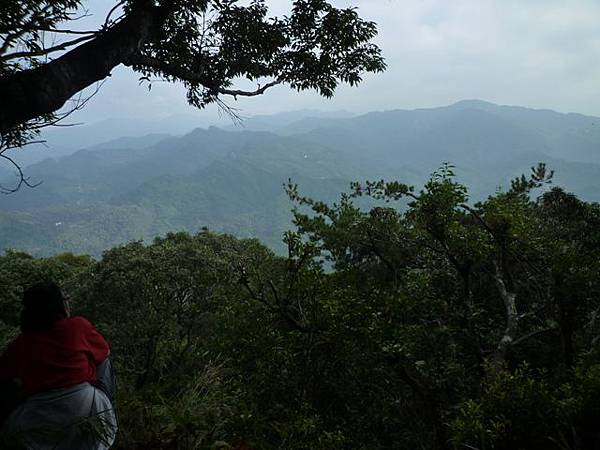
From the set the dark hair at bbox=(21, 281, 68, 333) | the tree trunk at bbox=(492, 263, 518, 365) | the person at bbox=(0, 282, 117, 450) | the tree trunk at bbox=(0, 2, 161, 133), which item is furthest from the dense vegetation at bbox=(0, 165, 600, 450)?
the tree trunk at bbox=(0, 2, 161, 133)

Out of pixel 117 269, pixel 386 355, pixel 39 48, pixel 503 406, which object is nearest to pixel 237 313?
pixel 386 355

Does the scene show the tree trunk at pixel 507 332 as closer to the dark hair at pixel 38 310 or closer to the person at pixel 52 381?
the person at pixel 52 381

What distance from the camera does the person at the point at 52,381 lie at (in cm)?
223

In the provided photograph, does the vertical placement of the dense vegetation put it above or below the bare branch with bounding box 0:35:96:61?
below

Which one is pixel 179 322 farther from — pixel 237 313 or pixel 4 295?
pixel 4 295

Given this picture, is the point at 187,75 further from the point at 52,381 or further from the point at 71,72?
the point at 52,381

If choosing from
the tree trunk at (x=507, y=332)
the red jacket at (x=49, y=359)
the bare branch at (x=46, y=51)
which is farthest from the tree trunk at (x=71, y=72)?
the tree trunk at (x=507, y=332)

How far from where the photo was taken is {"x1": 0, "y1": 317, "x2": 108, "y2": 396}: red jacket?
2301 mm

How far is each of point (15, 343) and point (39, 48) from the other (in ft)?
13.7

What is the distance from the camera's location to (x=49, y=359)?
231 cm

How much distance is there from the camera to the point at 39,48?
504 cm

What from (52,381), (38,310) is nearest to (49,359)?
(52,381)

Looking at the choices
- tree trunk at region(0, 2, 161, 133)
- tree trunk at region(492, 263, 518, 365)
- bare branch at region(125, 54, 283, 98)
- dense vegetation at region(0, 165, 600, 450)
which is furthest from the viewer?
bare branch at region(125, 54, 283, 98)

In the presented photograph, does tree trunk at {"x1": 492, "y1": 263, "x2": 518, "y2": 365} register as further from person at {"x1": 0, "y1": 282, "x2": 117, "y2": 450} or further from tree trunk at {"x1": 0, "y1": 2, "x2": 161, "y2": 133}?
tree trunk at {"x1": 0, "y1": 2, "x2": 161, "y2": 133}
